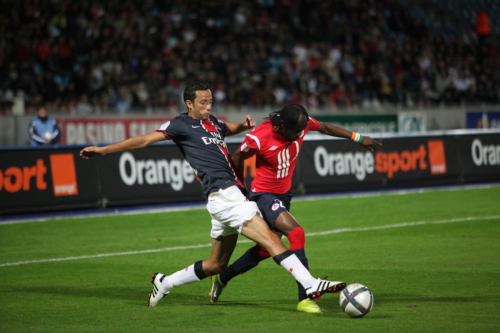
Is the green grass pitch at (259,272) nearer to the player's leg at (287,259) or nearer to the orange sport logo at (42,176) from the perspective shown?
the player's leg at (287,259)

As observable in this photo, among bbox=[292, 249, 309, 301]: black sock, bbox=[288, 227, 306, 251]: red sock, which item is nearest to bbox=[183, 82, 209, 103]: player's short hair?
bbox=[288, 227, 306, 251]: red sock

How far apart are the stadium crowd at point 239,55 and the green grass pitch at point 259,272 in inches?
363

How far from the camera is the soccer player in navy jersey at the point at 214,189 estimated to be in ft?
21.8

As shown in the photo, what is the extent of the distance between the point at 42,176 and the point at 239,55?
44.8ft

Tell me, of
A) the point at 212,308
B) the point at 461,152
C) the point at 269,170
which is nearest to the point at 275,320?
the point at 212,308

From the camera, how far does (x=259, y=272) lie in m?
9.13

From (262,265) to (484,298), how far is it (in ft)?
10.7

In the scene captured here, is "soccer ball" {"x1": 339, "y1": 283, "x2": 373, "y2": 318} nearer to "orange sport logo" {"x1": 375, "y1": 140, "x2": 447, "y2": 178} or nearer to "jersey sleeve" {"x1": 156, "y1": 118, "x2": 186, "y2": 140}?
"jersey sleeve" {"x1": 156, "y1": 118, "x2": 186, "y2": 140}

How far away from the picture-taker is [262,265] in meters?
9.68

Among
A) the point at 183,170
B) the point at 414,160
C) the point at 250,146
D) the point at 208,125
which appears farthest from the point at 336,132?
the point at 414,160

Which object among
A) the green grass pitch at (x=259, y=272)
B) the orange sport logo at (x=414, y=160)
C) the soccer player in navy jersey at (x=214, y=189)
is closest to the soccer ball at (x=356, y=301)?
the green grass pitch at (x=259, y=272)

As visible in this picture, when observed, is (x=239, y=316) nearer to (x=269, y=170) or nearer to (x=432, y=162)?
(x=269, y=170)

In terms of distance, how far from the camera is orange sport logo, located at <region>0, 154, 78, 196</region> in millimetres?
14188

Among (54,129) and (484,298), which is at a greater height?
(54,129)
